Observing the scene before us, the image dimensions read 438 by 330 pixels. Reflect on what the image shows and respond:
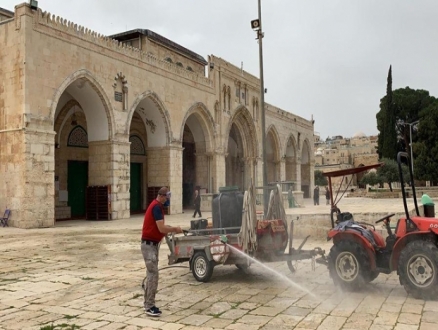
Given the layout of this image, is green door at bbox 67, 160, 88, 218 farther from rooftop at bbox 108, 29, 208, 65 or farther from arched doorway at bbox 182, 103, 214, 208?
rooftop at bbox 108, 29, 208, 65

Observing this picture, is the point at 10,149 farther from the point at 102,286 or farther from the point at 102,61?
the point at 102,286

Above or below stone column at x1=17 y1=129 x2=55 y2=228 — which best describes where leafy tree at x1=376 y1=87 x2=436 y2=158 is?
above

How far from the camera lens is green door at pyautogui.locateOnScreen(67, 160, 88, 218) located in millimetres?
20766

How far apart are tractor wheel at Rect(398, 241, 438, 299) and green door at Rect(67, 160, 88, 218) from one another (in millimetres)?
17966

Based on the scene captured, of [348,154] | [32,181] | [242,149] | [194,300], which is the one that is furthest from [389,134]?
[194,300]

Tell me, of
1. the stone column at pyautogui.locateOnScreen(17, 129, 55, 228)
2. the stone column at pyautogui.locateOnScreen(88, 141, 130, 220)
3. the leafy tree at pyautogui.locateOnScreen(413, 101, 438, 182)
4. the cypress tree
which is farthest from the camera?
the cypress tree

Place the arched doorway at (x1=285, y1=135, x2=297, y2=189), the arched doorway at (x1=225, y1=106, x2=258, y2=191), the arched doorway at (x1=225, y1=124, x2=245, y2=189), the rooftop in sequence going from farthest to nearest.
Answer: the arched doorway at (x1=285, y1=135, x2=297, y2=189) < the arched doorway at (x1=225, y1=124, x2=245, y2=189) < the arched doorway at (x1=225, y1=106, x2=258, y2=191) < the rooftop

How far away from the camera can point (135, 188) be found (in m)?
24.5

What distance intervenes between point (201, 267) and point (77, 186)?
1603 centimetres

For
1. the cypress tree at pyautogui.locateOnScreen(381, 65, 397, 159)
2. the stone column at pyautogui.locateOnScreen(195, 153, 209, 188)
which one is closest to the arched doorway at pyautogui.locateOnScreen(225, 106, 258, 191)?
the stone column at pyautogui.locateOnScreen(195, 153, 209, 188)

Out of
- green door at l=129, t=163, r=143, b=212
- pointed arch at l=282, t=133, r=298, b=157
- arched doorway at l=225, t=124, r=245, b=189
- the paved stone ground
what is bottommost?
the paved stone ground

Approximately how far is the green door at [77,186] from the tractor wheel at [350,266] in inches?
672

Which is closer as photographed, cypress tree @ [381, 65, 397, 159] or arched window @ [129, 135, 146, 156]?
arched window @ [129, 135, 146, 156]

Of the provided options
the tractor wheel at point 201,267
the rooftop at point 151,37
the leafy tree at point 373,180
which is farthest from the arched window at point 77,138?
the leafy tree at point 373,180
